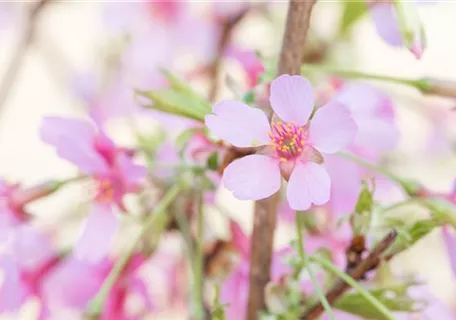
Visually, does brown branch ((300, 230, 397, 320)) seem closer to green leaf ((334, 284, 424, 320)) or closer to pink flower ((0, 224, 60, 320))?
green leaf ((334, 284, 424, 320))

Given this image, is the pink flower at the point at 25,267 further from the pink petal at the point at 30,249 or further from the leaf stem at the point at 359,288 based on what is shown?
the leaf stem at the point at 359,288

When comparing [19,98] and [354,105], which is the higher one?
[354,105]

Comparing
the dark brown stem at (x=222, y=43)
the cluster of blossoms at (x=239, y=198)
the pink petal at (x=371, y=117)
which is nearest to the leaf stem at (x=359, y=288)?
the cluster of blossoms at (x=239, y=198)

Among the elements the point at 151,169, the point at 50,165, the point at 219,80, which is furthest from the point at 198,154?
the point at 50,165

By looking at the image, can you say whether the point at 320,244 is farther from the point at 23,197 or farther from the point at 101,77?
the point at 101,77

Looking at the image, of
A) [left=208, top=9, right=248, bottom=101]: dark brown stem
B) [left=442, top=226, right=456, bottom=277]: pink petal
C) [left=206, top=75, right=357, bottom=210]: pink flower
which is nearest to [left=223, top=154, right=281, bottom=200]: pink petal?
[left=206, top=75, right=357, bottom=210]: pink flower

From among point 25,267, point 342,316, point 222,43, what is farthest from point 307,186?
point 222,43
